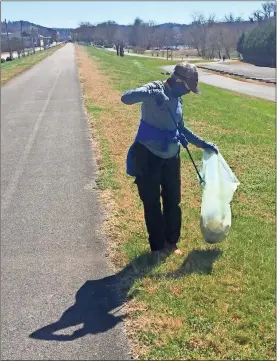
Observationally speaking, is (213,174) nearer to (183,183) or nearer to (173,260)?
(173,260)

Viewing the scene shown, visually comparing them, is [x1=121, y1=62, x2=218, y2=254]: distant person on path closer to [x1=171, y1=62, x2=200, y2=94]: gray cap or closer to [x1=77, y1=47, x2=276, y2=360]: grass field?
[x1=171, y1=62, x2=200, y2=94]: gray cap

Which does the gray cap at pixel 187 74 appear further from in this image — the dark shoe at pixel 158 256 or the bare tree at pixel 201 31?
the bare tree at pixel 201 31

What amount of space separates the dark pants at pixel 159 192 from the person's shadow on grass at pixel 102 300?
25 cm

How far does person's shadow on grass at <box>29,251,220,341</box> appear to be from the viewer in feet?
11.6

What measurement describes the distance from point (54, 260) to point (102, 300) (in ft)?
3.26

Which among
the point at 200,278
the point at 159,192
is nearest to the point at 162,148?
the point at 159,192

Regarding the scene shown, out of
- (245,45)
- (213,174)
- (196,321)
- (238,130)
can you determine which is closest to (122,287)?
(196,321)

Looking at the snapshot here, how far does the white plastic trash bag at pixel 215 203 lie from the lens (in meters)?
4.19

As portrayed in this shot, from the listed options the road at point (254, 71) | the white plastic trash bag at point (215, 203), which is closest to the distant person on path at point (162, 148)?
the white plastic trash bag at point (215, 203)

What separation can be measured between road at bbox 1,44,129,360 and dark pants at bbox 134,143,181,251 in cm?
60

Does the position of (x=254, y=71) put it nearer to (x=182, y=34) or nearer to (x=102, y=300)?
(x=102, y=300)

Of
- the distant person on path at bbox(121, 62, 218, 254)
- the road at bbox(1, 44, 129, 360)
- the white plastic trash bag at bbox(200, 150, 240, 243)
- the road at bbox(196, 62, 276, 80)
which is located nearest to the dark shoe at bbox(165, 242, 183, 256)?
the distant person on path at bbox(121, 62, 218, 254)

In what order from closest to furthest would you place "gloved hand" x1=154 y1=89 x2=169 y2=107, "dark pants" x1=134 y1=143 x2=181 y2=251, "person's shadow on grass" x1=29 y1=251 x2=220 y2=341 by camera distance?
"person's shadow on grass" x1=29 y1=251 x2=220 y2=341, "gloved hand" x1=154 y1=89 x2=169 y2=107, "dark pants" x1=134 y1=143 x2=181 y2=251

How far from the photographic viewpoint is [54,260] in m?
4.70
